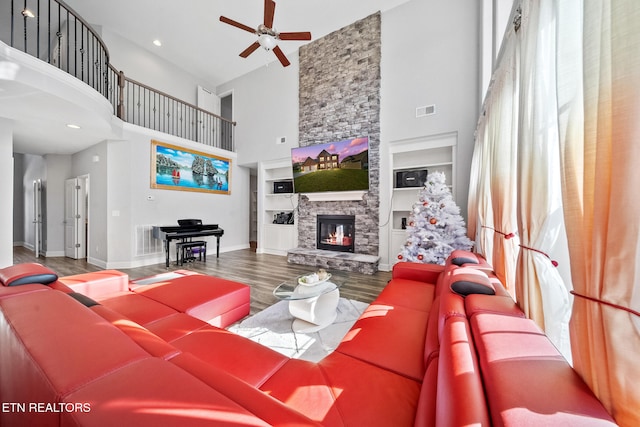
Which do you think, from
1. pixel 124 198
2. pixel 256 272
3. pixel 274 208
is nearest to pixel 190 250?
pixel 124 198

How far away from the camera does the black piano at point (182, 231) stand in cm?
486

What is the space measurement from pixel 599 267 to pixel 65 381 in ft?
4.87

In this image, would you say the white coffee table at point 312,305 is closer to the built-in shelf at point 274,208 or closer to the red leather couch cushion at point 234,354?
the red leather couch cushion at point 234,354

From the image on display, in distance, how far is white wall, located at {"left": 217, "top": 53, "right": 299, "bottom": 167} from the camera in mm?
6062

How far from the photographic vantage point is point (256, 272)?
4508 millimetres

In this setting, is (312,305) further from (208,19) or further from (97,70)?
(208,19)

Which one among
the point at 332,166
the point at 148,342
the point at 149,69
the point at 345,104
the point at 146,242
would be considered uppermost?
the point at 149,69

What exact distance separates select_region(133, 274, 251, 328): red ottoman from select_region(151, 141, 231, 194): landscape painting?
12.8 feet

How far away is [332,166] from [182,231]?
359 centimetres

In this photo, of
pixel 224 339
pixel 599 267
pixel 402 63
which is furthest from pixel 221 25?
pixel 599 267

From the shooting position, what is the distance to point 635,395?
0.56 m

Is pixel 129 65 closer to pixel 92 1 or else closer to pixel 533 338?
pixel 92 1

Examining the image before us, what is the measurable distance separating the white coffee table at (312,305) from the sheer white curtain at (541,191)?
1604 mm

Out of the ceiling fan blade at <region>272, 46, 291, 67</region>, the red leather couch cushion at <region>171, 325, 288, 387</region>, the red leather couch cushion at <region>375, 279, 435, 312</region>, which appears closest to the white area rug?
the red leather couch cushion at <region>375, 279, 435, 312</region>
